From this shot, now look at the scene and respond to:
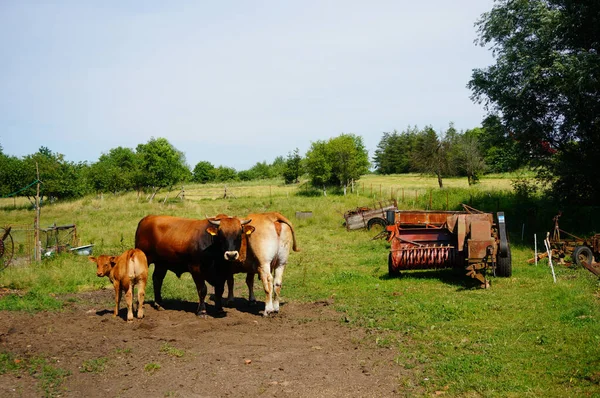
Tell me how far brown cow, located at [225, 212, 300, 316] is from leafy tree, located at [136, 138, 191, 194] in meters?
45.4

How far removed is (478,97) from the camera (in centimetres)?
2497

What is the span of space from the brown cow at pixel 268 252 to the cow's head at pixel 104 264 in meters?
2.63

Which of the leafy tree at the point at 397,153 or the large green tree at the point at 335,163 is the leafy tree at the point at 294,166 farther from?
the leafy tree at the point at 397,153

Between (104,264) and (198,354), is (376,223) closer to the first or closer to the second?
(104,264)

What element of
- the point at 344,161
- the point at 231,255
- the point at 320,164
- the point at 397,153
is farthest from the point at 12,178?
the point at 397,153

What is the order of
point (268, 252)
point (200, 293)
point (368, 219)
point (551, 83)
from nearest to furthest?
point (200, 293), point (268, 252), point (551, 83), point (368, 219)

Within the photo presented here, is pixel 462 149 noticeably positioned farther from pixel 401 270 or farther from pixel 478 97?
pixel 401 270

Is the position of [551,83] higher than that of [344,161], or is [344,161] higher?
[551,83]

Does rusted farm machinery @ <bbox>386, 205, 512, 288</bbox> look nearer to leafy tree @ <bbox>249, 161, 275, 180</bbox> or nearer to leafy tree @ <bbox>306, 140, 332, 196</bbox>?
leafy tree @ <bbox>306, 140, 332, 196</bbox>

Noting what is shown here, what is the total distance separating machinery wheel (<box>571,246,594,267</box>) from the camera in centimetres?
1560

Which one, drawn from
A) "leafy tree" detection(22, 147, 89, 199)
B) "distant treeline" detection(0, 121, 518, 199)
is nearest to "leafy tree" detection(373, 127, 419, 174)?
"distant treeline" detection(0, 121, 518, 199)

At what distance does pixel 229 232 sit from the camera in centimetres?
1012

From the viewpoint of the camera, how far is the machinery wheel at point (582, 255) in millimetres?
15602

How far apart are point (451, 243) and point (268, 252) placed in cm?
674
